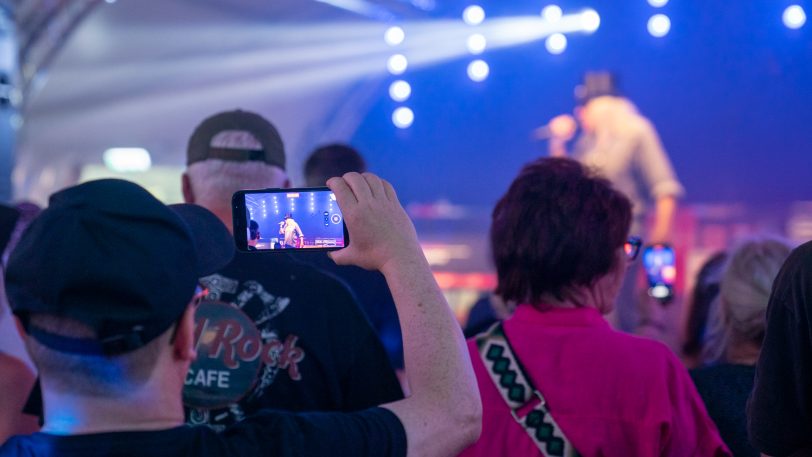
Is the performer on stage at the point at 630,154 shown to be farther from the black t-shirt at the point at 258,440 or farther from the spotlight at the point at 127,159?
the black t-shirt at the point at 258,440

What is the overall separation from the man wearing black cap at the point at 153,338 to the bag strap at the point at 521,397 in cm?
53

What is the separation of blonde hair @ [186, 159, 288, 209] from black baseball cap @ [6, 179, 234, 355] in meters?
0.78

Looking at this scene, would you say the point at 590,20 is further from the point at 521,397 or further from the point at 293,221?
the point at 293,221

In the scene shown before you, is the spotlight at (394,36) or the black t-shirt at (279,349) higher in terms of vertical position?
the spotlight at (394,36)

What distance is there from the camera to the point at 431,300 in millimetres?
1188

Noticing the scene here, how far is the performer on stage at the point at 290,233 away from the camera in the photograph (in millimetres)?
1258

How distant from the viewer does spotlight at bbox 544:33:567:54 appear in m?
6.01

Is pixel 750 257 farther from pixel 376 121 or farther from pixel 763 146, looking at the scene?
pixel 376 121

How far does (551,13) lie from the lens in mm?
5977

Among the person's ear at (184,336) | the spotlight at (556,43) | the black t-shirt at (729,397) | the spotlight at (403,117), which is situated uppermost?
the spotlight at (556,43)

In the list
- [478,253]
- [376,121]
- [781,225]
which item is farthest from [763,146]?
[376,121]

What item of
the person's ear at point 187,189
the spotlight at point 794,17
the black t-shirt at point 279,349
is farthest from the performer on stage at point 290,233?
the spotlight at point 794,17

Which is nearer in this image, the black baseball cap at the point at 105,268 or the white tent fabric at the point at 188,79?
the black baseball cap at the point at 105,268

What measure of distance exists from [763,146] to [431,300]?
16.0 ft
